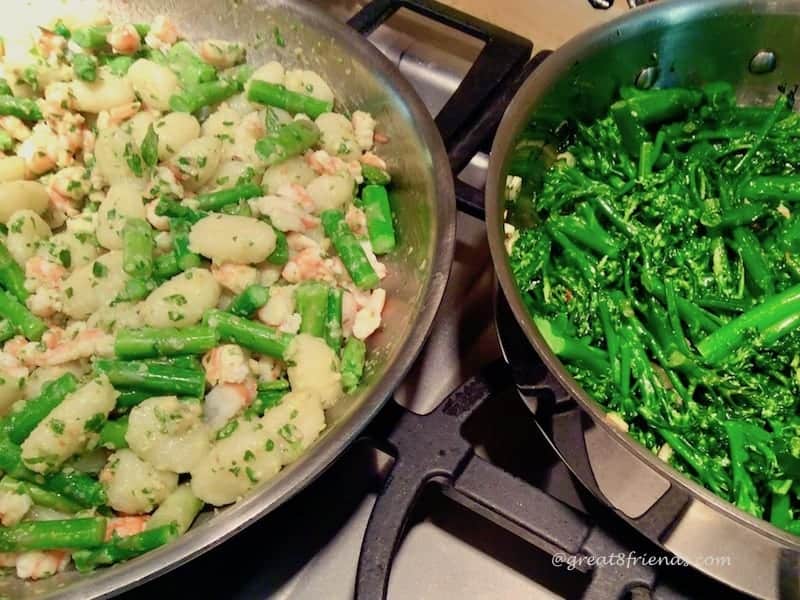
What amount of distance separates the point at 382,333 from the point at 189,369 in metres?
0.26

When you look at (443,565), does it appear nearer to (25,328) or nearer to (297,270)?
(297,270)

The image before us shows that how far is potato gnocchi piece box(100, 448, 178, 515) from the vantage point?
85 cm

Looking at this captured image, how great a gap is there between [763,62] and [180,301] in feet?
3.20

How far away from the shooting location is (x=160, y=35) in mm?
1264

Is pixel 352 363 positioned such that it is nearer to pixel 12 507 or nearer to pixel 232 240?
pixel 232 240

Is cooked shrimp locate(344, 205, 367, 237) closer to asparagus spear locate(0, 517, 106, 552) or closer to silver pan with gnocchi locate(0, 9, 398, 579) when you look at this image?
silver pan with gnocchi locate(0, 9, 398, 579)

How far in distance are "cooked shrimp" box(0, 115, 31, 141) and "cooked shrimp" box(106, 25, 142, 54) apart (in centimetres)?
20

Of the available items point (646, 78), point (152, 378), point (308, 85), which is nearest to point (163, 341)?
point (152, 378)

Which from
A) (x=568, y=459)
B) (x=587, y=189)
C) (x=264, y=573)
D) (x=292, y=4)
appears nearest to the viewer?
(x=568, y=459)

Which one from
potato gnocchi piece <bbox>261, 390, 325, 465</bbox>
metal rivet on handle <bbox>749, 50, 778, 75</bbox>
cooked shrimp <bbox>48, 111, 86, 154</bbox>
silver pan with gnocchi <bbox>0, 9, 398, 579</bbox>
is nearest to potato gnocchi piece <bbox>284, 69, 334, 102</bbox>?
silver pan with gnocchi <bbox>0, 9, 398, 579</bbox>

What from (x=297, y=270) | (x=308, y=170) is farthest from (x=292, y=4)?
(x=297, y=270)

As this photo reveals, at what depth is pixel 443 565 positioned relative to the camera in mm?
1000

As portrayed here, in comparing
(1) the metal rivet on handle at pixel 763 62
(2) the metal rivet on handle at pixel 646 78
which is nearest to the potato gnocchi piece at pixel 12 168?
(2) the metal rivet on handle at pixel 646 78

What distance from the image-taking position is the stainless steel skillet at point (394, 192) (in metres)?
A: 0.75
